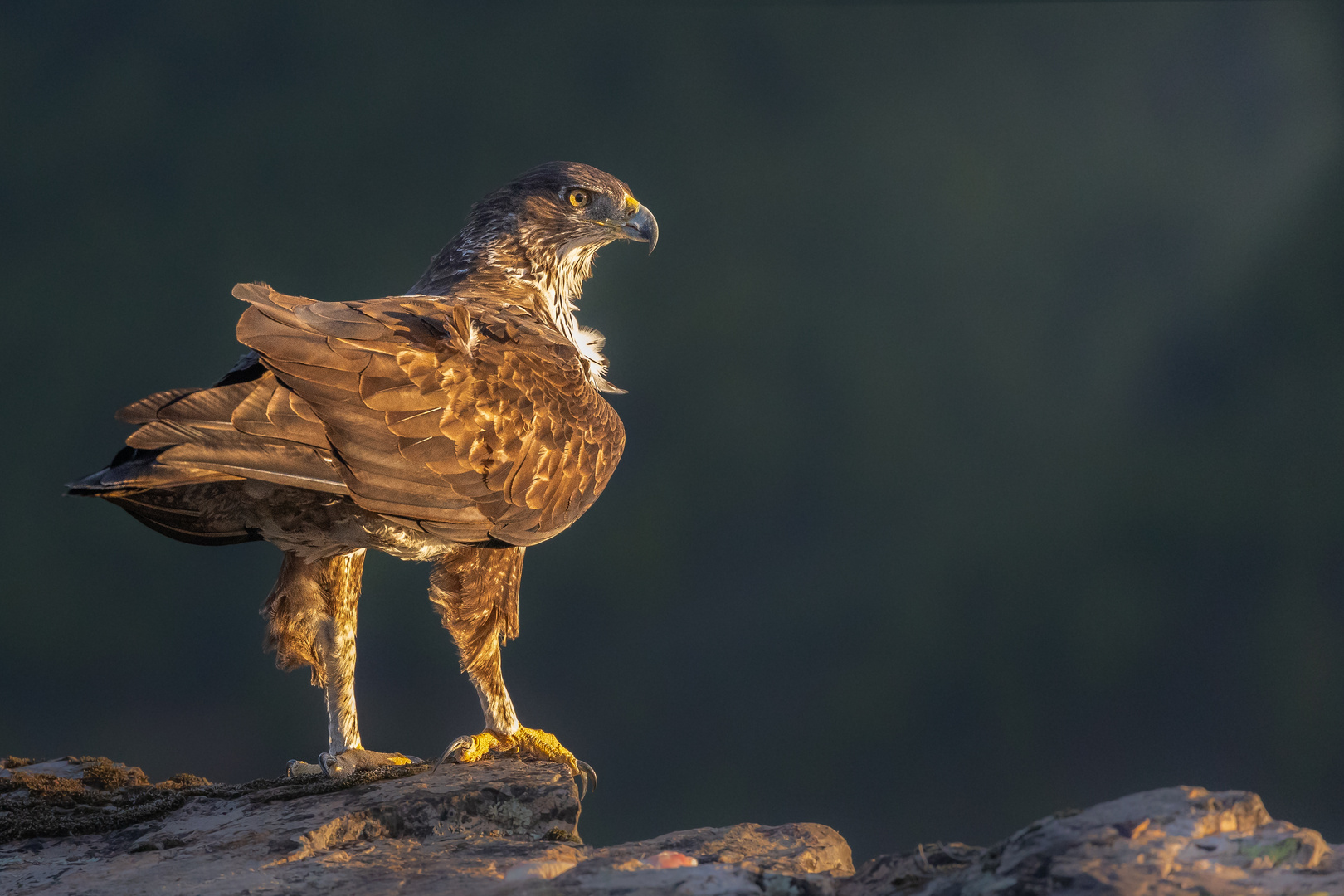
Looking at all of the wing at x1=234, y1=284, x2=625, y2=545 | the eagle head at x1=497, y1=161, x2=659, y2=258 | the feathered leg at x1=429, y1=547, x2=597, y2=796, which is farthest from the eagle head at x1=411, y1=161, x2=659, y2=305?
the feathered leg at x1=429, y1=547, x2=597, y2=796

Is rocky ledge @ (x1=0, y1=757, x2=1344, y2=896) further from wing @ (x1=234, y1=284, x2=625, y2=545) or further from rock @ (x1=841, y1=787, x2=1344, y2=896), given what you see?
wing @ (x1=234, y1=284, x2=625, y2=545)

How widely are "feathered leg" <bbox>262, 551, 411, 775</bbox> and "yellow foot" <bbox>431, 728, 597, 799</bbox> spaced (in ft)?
0.62

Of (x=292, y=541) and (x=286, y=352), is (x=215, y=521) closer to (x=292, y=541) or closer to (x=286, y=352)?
(x=292, y=541)

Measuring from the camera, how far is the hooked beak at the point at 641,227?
3.63 m

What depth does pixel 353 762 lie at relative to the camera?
10.1 ft

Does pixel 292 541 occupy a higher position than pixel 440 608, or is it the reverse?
pixel 292 541

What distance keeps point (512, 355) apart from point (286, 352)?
0.66 metres

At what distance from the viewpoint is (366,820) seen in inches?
103

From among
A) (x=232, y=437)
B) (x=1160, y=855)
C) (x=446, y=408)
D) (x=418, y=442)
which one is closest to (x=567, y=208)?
(x=446, y=408)

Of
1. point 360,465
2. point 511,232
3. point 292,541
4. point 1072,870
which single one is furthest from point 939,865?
point 511,232

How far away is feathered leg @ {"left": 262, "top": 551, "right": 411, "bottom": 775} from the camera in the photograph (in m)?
3.00

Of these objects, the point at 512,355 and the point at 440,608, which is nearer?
the point at 512,355

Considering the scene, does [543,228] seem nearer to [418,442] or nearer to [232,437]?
[418,442]

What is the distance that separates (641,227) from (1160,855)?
263 cm
